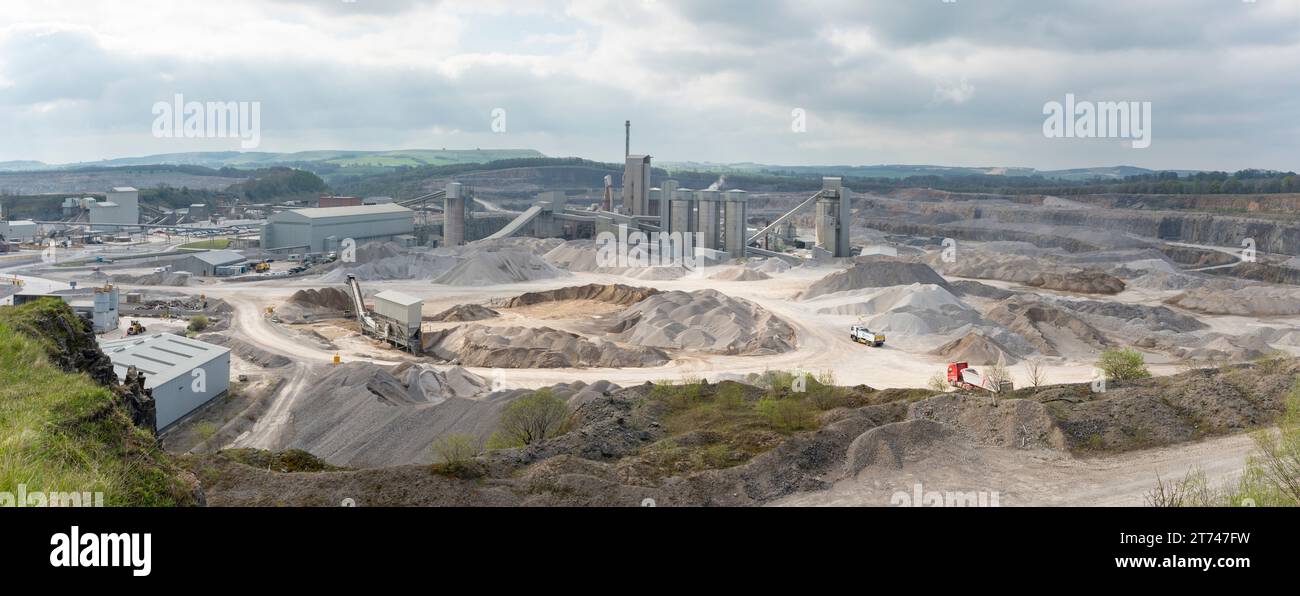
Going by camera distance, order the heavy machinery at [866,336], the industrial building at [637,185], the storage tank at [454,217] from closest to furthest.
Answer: the heavy machinery at [866,336]
the storage tank at [454,217]
the industrial building at [637,185]

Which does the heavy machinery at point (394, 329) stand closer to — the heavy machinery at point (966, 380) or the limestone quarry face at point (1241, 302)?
the heavy machinery at point (966, 380)

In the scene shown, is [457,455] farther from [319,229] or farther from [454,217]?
[454,217]

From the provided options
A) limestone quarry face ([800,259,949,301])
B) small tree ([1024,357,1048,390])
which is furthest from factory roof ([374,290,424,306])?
small tree ([1024,357,1048,390])

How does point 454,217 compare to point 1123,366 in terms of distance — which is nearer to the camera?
point 1123,366

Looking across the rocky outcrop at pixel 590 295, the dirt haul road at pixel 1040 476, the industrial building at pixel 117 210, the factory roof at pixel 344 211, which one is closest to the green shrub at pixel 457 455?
the dirt haul road at pixel 1040 476

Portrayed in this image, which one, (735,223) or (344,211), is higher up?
(344,211)

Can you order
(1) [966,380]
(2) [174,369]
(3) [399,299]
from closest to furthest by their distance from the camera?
(2) [174,369]
(1) [966,380]
(3) [399,299]

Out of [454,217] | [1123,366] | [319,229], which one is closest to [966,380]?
[1123,366]
